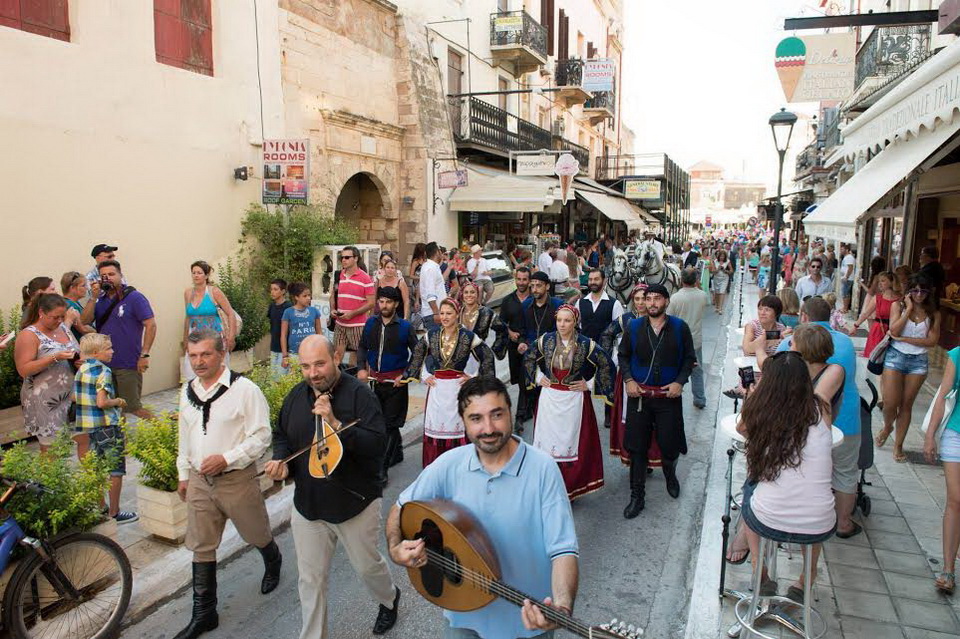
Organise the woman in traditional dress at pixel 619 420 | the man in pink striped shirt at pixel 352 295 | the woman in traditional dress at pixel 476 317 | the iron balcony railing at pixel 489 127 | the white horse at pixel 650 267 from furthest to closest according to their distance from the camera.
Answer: the iron balcony railing at pixel 489 127 → the white horse at pixel 650 267 → the man in pink striped shirt at pixel 352 295 → the woman in traditional dress at pixel 476 317 → the woman in traditional dress at pixel 619 420

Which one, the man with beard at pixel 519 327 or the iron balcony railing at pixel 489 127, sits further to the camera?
the iron balcony railing at pixel 489 127

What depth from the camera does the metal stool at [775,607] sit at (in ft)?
11.9

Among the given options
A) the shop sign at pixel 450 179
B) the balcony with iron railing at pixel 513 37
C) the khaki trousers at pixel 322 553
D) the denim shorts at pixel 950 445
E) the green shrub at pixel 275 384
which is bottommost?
the khaki trousers at pixel 322 553

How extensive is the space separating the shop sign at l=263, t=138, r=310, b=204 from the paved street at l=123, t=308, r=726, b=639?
636cm

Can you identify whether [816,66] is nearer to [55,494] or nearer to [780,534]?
[780,534]

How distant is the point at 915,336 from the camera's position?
21.5 ft

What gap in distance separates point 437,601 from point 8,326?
7170mm

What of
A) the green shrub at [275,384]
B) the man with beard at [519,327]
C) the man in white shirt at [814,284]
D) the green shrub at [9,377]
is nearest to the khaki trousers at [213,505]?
the green shrub at [275,384]

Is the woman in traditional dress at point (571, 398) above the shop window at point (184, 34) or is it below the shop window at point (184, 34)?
below

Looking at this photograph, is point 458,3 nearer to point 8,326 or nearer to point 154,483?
point 8,326

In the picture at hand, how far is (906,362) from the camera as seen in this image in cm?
666

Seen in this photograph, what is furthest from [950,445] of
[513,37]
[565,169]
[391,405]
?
[513,37]

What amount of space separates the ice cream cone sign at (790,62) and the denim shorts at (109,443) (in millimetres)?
10447

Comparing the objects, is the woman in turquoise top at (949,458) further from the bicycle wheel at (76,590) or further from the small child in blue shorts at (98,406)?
the small child in blue shorts at (98,406)
